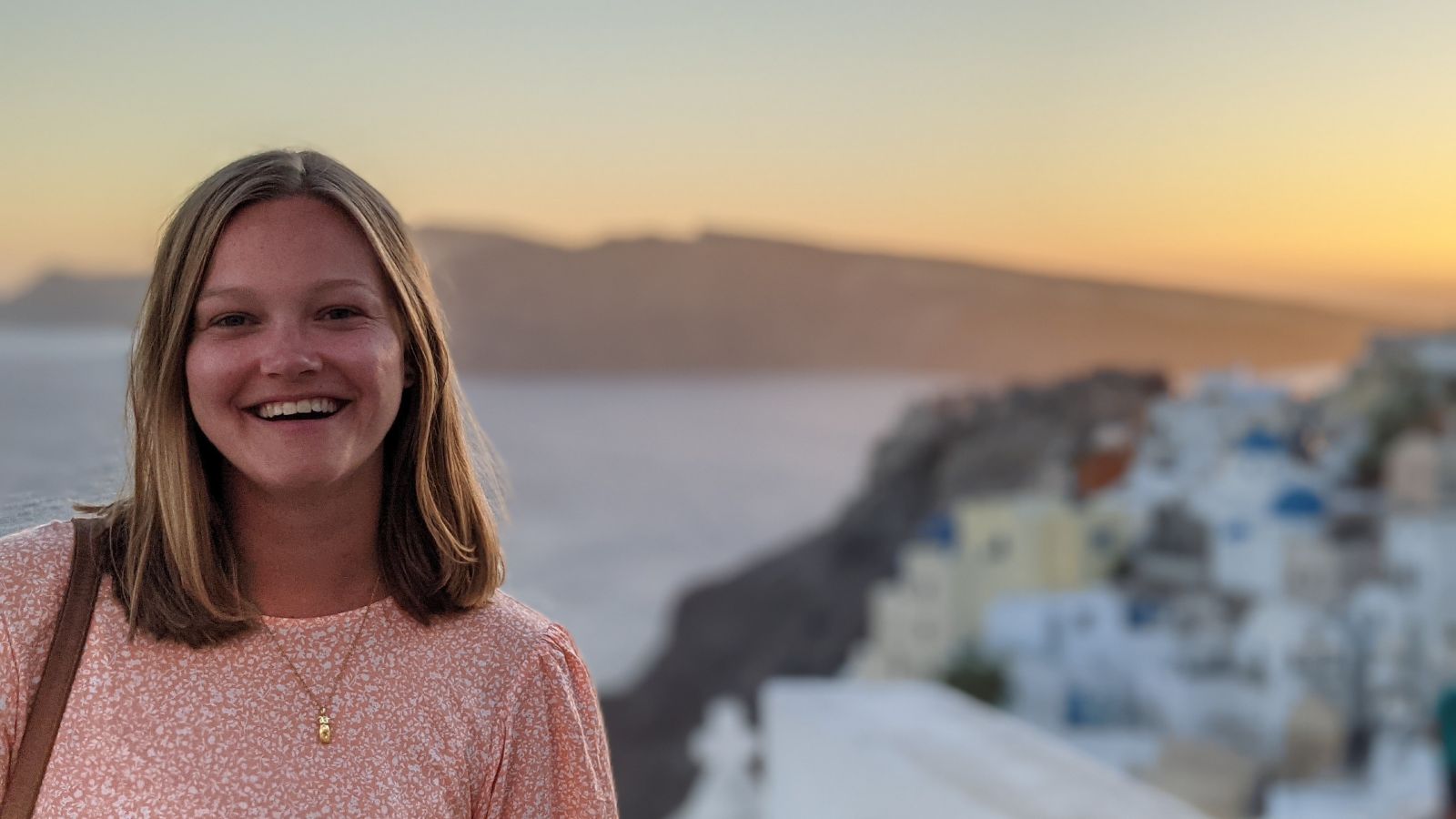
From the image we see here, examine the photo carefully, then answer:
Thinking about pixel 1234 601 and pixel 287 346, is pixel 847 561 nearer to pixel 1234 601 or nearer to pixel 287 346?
pixel 1234 601

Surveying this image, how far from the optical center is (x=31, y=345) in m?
1.20

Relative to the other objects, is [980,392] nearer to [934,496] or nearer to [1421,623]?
[934,496]

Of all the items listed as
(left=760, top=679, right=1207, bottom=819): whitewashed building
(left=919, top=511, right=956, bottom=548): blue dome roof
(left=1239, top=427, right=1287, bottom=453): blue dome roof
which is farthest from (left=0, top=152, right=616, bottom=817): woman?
(left=1239, top=427, right=1287, bottom=453): blue dome roof

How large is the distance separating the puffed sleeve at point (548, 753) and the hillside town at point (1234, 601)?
26.2ft

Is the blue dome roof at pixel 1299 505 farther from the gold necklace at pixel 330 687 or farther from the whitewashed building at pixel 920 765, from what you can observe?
the gold necklace at pixel 330 687

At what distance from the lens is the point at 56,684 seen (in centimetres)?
63

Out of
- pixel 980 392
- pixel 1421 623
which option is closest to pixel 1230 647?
pixel 1421 623

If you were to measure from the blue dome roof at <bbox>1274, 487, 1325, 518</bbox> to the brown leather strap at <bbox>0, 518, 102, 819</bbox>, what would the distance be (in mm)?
18705

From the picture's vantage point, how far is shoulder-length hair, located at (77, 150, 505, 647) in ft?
2.17

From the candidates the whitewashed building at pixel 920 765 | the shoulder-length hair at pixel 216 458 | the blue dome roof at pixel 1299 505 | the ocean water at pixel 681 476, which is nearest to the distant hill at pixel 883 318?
the ocean water at pixel 681 476

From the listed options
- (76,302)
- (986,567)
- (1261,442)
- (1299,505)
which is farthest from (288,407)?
(1261,442)

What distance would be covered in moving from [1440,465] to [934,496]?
1169 centimetres

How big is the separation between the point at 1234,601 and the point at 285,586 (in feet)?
61.8

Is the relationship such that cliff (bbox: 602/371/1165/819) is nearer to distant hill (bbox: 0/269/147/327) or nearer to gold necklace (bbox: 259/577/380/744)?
distant hill (bbox: 0/269/147/327)
